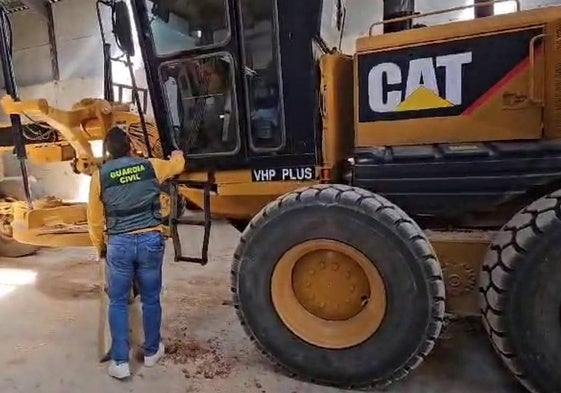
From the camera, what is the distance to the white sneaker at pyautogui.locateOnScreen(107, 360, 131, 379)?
2.96 metres

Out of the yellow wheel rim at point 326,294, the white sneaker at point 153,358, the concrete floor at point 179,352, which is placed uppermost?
the yellow wheel rim at point 326,294

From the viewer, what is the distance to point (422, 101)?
9.19ft

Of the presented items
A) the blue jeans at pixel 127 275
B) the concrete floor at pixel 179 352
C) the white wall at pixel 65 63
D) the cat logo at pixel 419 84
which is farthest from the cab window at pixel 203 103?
the white wall at pixel 65 63

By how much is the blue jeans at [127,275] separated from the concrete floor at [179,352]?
0.27 metres

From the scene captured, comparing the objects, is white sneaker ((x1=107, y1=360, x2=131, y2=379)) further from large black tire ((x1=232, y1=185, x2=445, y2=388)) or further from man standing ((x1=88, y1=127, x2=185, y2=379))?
large black tire ((x1=232, y1=185, x2=445, y2=388))

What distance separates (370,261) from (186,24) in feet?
6.42

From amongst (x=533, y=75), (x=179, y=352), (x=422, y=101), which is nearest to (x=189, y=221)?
(x=179, y=352)

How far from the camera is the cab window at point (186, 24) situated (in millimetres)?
3270

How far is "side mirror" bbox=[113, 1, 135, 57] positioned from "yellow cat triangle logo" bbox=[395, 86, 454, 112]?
5.77 feet

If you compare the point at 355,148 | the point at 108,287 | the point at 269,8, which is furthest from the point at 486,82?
the point at 108,287

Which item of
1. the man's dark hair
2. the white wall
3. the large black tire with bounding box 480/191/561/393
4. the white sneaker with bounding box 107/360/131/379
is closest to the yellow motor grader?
the large black tire with bounding box 480/191/561/393

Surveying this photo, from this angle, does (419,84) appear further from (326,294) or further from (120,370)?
(120,370)

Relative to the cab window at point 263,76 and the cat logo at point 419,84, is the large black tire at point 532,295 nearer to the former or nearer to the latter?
the cat logo at point 419,84

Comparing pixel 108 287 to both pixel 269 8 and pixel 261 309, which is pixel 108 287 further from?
pixel 269 8
